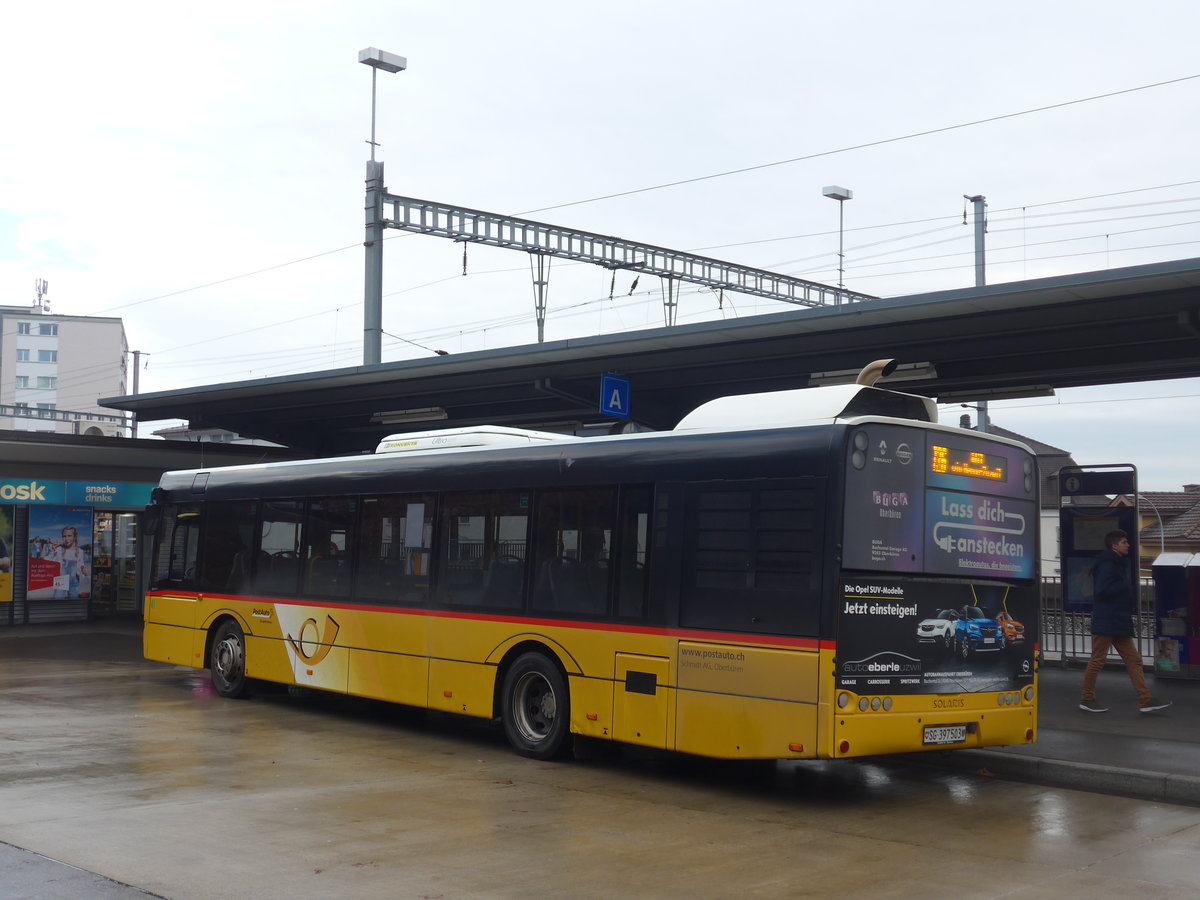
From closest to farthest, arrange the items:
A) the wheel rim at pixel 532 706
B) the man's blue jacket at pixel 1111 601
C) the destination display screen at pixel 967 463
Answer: the destination display screen at pixel 967 463 → the wheel rim at pixel 532 706 → the man's blue jacket at pixel 1111 601

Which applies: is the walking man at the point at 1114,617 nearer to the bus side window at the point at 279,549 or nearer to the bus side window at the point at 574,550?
the bus side window at the point at 574,550

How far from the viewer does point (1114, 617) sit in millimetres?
13266

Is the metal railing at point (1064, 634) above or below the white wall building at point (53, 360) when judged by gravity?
below

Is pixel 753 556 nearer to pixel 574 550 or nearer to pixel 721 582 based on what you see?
pixel 721 582

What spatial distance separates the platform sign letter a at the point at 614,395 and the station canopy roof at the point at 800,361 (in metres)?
0.19

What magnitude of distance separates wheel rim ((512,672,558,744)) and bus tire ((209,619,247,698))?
520 cm

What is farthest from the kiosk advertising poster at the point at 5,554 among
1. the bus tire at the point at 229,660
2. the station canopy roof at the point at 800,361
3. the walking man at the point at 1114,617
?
the walking man at the point at 1114,617

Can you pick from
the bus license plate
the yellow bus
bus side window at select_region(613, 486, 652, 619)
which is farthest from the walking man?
bus side window at select_region(613, 486, 652, 619)

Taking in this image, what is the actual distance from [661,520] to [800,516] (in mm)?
1426

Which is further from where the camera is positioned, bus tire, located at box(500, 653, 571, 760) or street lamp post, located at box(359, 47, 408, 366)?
street lamp post, located at box(359, 47, 408, 366)

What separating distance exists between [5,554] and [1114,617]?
22604 mm

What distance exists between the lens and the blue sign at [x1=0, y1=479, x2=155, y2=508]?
27.0 meters

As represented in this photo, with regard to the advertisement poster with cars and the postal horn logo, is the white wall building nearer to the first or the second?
the postal horn logo

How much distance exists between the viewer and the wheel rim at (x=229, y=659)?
1560 cm
